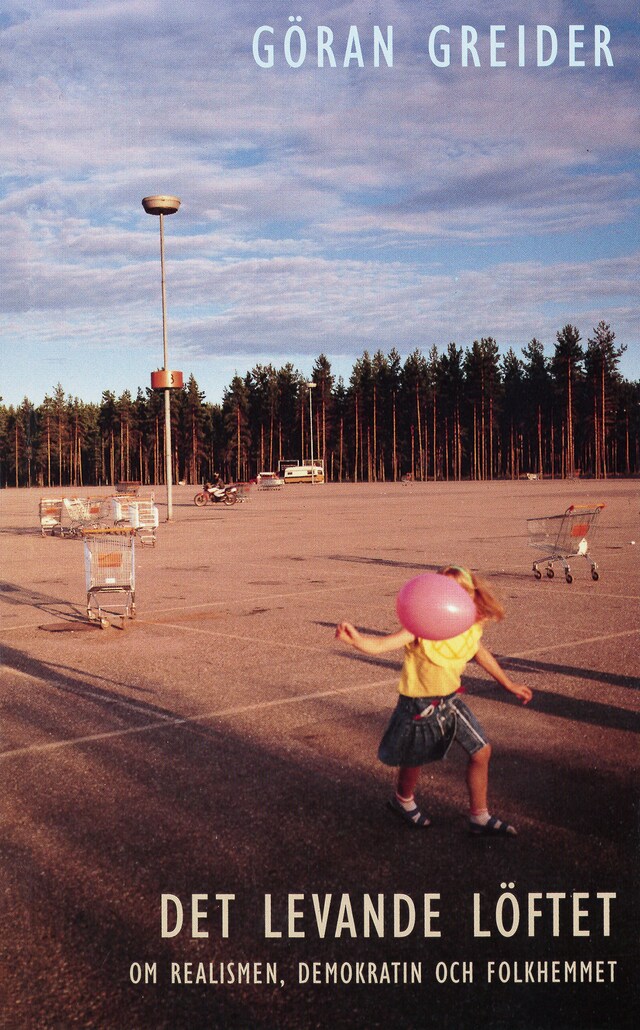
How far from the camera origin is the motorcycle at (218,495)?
48.5 m

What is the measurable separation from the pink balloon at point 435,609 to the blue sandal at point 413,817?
4.75ft

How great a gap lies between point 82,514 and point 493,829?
908 inches

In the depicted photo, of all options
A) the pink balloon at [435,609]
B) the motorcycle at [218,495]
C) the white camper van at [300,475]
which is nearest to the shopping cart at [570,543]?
the pink balloon at [435,609]

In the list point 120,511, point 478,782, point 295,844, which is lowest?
point 295,844

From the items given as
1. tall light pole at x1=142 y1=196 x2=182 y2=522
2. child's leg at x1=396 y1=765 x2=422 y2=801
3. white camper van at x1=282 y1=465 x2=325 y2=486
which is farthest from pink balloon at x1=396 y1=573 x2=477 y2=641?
white camper van at x1=282 y1=465 x2=325 y2=486

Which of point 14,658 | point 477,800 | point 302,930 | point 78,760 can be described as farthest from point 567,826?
point 14,658

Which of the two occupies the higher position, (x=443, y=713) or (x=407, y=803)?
(x=443, y=713)

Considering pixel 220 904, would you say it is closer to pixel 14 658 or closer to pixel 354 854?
pixel 354 854

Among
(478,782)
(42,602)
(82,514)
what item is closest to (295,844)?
(478,782)

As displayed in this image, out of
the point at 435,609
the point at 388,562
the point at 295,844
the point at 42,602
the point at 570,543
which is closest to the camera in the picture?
the point at 435,609

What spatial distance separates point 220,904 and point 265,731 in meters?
2.73

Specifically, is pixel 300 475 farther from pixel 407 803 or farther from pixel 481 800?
pixel 481 800

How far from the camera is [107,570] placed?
13.6 meters

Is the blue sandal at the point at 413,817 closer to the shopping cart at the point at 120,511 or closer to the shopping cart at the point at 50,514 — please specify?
the shopping cart at the point at 120,511
